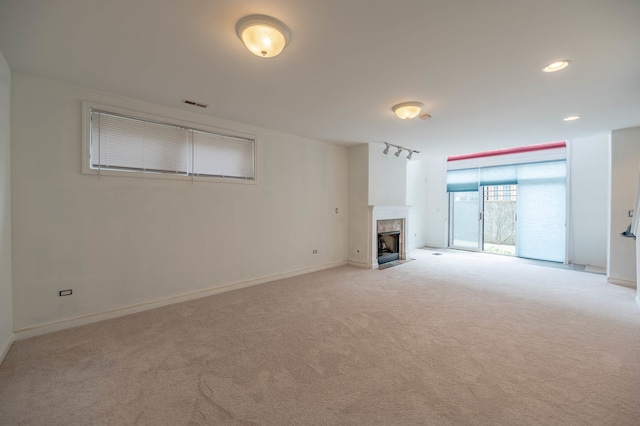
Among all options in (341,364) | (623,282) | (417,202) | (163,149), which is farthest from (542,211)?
(163,149)

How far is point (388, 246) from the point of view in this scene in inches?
247

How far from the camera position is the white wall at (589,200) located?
5414mm

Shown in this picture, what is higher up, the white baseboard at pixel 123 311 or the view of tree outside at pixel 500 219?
the view of tree outside at pixel 500 219

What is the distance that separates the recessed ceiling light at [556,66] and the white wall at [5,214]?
198 inches

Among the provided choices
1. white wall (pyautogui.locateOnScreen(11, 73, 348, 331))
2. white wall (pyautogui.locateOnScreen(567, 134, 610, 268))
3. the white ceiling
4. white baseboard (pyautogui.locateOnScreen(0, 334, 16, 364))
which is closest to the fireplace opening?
white wall (pyautogui.locateOnScreen(11, 73, 348, 331))

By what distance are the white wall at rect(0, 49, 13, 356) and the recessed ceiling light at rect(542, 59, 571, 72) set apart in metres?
5.03

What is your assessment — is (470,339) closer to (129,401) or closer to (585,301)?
(585,301)

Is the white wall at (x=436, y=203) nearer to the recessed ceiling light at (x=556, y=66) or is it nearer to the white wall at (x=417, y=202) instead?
the white wall at (x=417, y=202)

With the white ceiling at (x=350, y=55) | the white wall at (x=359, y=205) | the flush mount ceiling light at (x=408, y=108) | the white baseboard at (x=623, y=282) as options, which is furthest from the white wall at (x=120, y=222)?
the white baseboard at (x=623, y=282)

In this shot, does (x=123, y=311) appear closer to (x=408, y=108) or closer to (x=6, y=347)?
(x=6, y=347)

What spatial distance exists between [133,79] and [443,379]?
4090mm

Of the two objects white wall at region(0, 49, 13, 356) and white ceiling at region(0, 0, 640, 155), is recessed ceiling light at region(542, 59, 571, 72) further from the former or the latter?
white wall at region(0, 49, 13, 356)

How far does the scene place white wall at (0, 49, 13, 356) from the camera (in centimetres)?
227

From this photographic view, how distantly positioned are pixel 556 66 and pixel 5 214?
5.46 m
